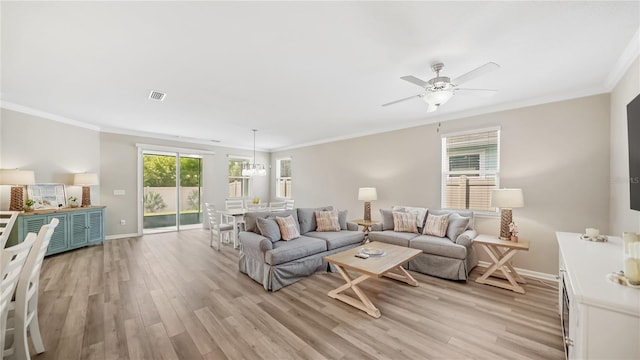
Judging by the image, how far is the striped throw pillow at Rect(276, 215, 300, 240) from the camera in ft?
12.1

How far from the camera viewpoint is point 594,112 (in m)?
3.14

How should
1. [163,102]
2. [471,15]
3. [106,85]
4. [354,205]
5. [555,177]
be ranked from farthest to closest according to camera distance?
1. [354,205]
2. [163,102]
3. [555,177]
4. [106,85]
5. [471,15]

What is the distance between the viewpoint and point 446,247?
3393mm

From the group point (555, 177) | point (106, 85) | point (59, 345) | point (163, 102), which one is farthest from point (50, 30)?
point (555, 177)

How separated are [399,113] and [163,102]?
386 cm

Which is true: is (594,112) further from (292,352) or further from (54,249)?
(54,249)

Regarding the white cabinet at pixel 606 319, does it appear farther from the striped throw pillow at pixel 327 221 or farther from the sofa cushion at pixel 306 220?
the sofa cushion at pixel 306 220

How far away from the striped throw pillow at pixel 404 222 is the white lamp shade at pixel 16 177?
240 inches

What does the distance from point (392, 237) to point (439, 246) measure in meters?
0.71

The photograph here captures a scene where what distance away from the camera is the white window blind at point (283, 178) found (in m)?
8.06

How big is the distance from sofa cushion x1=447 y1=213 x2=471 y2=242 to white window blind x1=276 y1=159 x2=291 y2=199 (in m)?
5.28

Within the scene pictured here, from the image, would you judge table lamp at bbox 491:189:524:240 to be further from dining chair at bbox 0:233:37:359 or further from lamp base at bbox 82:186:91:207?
lamp base at bbox 82:186:91:207

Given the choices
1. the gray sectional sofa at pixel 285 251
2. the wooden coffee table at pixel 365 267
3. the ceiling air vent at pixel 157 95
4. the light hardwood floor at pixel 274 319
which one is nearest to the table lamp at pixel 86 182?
the light hardwood floor at pixel 274 319

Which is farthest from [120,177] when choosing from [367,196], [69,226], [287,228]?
[367,196]
